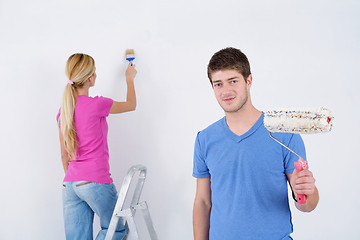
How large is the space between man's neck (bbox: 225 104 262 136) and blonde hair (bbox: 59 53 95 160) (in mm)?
1029

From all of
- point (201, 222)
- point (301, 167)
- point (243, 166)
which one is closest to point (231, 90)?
point (243, 166)

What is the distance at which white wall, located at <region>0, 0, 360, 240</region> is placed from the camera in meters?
2.33

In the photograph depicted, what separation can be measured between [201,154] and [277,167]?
319 mm

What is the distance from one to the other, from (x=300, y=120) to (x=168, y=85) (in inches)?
53.5

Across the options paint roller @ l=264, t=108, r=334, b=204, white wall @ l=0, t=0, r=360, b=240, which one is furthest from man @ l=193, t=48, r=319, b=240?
white wall @ l=0, t=0, r=360, b=240

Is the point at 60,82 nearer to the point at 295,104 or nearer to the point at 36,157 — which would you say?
the point at 36,157

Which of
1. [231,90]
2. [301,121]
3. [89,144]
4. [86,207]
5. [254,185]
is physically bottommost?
[86,207]

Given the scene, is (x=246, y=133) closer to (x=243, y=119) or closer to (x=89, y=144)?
(x=243, y=119)

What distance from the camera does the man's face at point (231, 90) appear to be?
4.61 ft

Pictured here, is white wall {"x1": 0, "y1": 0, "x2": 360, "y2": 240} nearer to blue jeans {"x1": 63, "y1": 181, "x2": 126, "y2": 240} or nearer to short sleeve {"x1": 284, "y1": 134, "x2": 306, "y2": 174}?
blue jeans {"x1": 63, "y1": 181, "x2": 126, "y2": 240}

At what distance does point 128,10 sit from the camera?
245cm

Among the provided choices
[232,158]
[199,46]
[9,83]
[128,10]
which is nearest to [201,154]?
[232,158]

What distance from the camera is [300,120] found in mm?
1164

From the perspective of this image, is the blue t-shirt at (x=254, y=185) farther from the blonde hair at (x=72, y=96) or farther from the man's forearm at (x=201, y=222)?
the blonde hair at (x=72, y=96)
